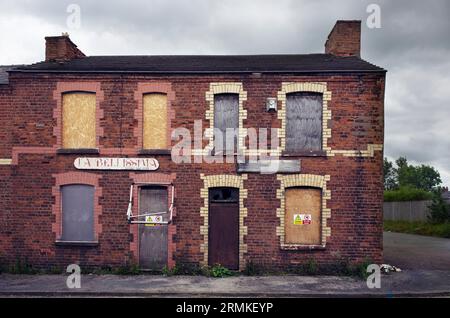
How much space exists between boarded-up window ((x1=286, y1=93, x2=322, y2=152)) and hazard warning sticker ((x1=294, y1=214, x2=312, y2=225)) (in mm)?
2232

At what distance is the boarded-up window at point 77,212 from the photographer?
13.2 metres

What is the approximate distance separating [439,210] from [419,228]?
98.3 inches

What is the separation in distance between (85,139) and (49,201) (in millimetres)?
2433

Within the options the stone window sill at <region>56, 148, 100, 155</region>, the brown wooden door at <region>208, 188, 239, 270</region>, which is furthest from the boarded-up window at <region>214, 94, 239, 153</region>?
the stone window sill at <region>56, 148, 100, 155</region>

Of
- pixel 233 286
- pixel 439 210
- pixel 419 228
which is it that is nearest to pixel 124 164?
pixel 233 286

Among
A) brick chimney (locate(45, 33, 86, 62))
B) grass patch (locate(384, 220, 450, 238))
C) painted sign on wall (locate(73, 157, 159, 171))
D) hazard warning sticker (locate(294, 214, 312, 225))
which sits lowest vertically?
grass patch (locate(384, 220, 450, 238))

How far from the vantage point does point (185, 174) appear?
42.8 ft

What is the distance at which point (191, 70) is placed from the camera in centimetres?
1301

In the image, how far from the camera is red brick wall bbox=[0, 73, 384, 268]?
1281 centimetres

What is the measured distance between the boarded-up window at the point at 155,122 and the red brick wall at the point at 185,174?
0.43m

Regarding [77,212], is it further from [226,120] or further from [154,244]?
[226,120]

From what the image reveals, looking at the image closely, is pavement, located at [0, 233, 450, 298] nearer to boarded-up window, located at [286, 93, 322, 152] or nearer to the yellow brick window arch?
the yellow brick window arch

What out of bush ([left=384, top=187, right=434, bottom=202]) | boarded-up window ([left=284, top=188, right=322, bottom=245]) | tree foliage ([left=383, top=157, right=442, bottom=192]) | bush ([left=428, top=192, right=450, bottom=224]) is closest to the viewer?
boarded-up window ([left=284, top=188, right=322, bottom=245])

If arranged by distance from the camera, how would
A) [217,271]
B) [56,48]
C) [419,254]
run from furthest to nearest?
1. [419,254]
2. [56,48]
3. [217,271]
